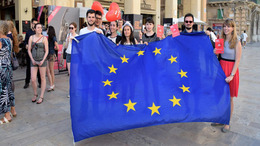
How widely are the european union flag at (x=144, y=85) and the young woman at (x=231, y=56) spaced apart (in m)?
0.16

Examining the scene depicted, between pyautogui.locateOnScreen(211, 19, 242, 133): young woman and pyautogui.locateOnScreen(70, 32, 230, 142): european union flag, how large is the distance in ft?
0.54

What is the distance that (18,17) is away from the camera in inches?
518

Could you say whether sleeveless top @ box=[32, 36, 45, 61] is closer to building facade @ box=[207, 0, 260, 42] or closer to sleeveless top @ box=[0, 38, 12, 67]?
sleeveless top @ box=[0, 38, 12, 67]

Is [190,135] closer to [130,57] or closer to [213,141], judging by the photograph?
[213,141]

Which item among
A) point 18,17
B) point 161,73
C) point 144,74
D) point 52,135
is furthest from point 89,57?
point 18,17

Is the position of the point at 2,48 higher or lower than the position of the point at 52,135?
higher

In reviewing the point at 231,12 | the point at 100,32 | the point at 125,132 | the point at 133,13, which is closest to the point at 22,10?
the point at 133,13

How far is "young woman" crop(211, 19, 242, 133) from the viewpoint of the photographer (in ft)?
12.5

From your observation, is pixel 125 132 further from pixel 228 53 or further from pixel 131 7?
pixel 131 7

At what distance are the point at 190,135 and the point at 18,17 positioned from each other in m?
12.7

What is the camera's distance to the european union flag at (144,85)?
326 cm

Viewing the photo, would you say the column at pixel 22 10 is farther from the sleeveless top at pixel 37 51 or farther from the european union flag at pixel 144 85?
the european union flag at pixel 144 85

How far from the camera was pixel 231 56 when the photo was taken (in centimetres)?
389

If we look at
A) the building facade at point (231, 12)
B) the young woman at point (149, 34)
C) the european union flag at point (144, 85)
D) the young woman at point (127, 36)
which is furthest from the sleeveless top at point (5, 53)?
the building facade at point (231, 12)
